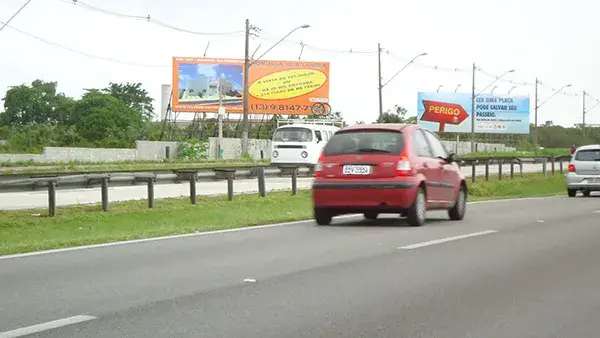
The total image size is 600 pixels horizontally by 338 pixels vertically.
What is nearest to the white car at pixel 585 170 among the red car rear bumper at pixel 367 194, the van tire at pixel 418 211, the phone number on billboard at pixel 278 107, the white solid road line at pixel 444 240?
the van tire at pixel 418 211

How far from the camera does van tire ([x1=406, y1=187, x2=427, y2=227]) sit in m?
12.8

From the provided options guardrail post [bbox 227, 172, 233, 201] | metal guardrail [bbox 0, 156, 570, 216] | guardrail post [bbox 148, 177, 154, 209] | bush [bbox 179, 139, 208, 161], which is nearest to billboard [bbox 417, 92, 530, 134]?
bush [bbox 179, 139, 208, 161]

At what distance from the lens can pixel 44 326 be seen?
5.71 m

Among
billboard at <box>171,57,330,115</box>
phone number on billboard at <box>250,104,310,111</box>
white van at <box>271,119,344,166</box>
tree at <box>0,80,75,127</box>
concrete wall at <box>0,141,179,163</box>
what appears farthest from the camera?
tree at <box>0,80,75,127</box>

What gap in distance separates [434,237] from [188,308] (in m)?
5.68

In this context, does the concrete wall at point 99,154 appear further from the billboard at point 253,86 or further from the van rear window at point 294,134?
the van rear window at point 294,134

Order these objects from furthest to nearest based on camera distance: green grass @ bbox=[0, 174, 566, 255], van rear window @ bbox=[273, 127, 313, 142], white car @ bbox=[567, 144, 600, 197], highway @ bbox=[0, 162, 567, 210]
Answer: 1. van rear window @ bbox=[273, 127, 313, 142]
2. white car @ bbox=[567, 144, 600, 197]
3. highway @ bbox=[0, 162, 567, 210]
4. green grass @ bbox=[0, 174, 566, 255]

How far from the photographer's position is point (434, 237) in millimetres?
11477

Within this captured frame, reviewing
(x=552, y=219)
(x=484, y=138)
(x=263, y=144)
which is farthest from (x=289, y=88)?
(x=552, y=219)

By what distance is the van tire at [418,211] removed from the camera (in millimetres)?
12812

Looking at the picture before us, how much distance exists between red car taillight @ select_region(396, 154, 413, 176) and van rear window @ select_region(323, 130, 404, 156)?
0.39ft

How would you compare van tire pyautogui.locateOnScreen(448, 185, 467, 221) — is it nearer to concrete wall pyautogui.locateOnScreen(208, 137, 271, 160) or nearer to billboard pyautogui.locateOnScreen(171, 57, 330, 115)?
concrete wall pyautogui.locateOnScreen(208, 137, 271, 160)

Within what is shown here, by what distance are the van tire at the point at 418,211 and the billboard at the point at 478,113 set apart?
71.6 m

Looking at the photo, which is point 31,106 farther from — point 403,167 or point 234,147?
point 403,167
